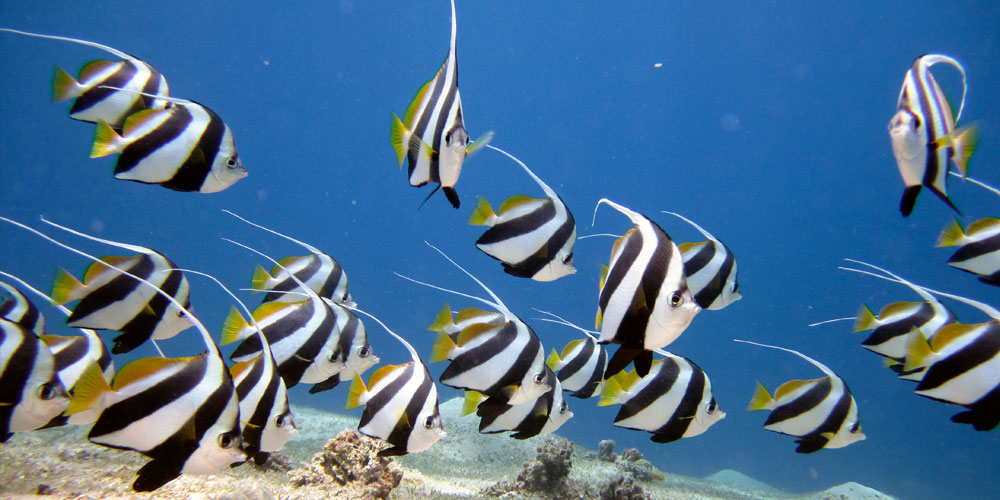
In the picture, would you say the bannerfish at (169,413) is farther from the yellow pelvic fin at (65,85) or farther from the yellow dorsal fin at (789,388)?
the yellow dorsal fin at (789,388)

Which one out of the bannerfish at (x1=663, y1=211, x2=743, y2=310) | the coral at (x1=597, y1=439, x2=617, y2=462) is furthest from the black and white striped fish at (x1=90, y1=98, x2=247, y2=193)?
the coral at (x1=597, y1=439, x2=617, y2=462)

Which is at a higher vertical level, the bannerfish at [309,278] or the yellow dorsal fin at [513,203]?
the yellow dorsal fin at [513,203]

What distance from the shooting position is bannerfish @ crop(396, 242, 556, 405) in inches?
88.7

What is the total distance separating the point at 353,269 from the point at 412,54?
22.9m

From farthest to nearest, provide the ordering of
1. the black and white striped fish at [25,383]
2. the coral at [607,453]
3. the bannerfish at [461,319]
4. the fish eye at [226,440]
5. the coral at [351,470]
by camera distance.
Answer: the coral at [607,453] < the coral at [351,470] < the bannerfish at [461,319] < the black and white striped fish at [25,383] < the fish eye at [226,440]

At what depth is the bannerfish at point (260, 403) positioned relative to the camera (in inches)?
79.0

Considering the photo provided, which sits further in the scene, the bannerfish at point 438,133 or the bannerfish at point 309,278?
the bannerfish at point 309,278

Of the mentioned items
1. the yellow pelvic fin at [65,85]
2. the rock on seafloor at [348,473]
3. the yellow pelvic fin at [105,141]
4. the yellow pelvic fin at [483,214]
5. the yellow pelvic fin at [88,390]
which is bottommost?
the rock on seafloor at [348,473]

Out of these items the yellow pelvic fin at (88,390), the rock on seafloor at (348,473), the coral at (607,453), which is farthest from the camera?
the coral at (607,453)

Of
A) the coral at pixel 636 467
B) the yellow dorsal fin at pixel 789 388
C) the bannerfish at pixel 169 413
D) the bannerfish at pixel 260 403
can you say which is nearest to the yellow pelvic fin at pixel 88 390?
the bannerfish at pixel 169 413

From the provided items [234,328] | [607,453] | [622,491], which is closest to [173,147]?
[234,328]

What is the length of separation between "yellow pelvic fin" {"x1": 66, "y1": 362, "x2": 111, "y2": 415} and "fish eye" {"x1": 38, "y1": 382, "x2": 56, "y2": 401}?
0.66 meters

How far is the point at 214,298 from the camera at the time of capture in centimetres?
3850

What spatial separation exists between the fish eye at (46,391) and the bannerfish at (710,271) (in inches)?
119
